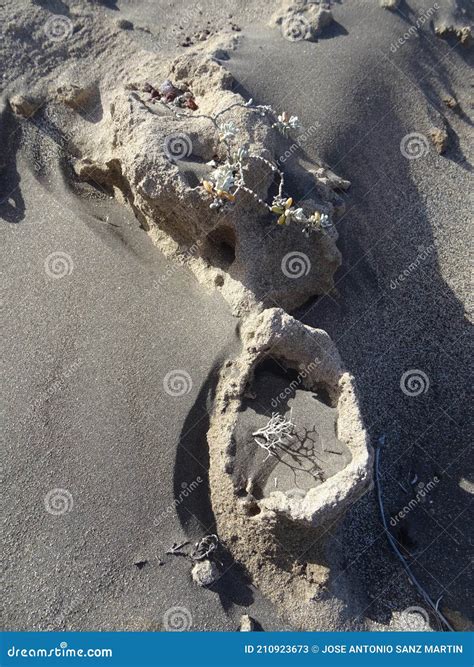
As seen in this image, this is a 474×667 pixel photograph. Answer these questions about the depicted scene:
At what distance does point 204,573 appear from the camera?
4492 millimetres

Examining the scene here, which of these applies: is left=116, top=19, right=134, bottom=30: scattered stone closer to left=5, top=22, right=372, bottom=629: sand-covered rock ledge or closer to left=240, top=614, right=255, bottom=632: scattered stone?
left=5, top=22, right=372, bottom=629: sand-covered rock ledge

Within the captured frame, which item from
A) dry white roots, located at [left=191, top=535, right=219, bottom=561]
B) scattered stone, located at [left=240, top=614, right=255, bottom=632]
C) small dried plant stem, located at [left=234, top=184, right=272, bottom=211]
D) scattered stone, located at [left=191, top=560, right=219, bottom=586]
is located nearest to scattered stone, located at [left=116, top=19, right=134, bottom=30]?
small dried plant stem, located at [left=234, top=184, right=272, bottom=211]

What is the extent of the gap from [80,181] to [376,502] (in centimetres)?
417

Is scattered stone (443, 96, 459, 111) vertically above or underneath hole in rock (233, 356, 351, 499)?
above

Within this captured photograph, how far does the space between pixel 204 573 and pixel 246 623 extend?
53cm

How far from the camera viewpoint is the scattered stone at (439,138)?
655 centimetres

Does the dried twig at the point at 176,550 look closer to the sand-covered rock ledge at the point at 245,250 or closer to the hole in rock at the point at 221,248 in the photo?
the sand-covered rock ledge at the point at 245,250

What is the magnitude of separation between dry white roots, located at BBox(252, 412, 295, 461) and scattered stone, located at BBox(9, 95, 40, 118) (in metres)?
3.93

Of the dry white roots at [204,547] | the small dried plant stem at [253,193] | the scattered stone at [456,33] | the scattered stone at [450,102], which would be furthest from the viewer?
the scattered stone at [456,33]

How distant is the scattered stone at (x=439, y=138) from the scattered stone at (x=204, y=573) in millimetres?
5148

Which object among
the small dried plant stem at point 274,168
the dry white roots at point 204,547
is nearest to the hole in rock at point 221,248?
the small dried plant stem at point 274,168

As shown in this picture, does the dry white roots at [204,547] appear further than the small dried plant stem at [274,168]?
No

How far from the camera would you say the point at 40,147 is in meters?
5.59

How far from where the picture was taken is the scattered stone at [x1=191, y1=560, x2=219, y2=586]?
14.7ft
